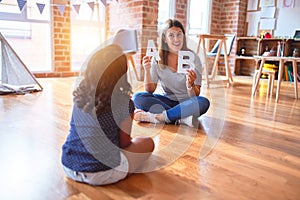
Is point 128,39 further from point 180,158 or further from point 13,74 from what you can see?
point 180,158

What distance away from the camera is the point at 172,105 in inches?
79.7

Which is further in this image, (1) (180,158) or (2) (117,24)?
(2) (117,24)

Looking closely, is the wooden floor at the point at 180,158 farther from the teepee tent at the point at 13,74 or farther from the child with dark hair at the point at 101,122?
the teepee tent at the point at 13,74

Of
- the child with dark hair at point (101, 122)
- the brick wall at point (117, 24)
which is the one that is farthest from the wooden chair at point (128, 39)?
→ the child with dark hair at point (101, 122)

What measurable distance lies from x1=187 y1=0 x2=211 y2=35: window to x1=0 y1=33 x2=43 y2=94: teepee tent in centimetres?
302

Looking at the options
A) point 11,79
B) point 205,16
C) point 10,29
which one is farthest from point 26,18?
point 205,16

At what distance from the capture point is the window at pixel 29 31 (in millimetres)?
3588

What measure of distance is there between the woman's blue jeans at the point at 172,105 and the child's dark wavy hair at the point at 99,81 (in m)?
0.90

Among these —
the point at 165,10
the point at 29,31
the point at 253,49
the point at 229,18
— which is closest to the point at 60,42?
the point at 29,31

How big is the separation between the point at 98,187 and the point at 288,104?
7.71 ft

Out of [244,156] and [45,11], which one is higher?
[45,11]

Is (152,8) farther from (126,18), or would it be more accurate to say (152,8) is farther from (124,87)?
(124,87)

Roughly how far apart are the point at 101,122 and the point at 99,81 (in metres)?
0.15

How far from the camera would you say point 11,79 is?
9.61 feet
